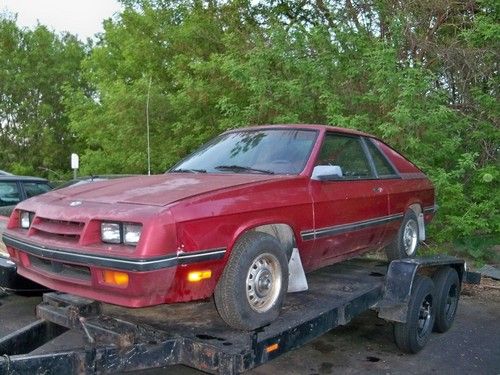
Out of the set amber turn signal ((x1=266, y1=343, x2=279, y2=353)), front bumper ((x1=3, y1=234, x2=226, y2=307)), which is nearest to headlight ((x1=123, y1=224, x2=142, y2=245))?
front bumper ((x1=3, y1=234, x2=226, y2=307))

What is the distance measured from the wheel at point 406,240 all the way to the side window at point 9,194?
4628 millimetres

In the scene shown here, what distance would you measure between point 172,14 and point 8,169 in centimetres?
1501

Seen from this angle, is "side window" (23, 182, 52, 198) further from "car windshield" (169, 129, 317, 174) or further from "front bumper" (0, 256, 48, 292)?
"car windshield" (169, 129, 317, 174)

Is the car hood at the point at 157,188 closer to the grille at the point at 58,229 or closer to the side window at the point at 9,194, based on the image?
the grille at the point at 58,229

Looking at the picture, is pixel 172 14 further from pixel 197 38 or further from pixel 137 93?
pixel 137 93

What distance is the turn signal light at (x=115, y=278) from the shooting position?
299 centimetres

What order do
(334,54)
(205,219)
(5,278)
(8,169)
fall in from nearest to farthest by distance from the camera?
1. (205,219)
2. (5,278)
3. (334,54)
4. (8,169)

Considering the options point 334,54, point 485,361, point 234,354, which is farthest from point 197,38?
point 234,354

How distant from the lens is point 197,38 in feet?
46.2

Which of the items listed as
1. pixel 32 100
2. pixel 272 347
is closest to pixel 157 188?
pixel 272 347

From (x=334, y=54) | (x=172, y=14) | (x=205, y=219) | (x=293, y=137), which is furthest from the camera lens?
(x=172, y=14)

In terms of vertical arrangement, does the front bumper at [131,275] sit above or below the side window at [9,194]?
below

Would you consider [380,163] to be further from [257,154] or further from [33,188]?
[33,188]

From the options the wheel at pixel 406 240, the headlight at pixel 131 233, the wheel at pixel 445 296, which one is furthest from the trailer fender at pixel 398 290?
the headlight at pixel 131 233
